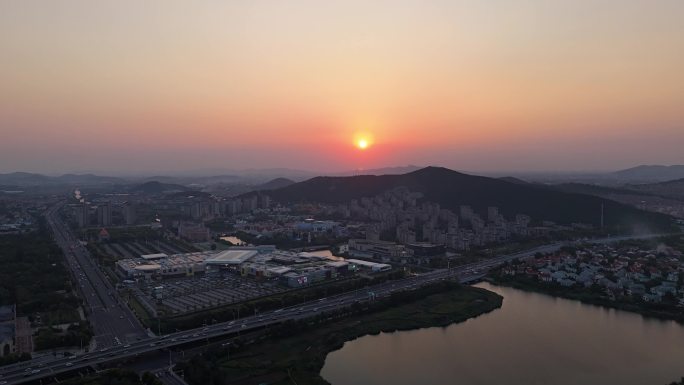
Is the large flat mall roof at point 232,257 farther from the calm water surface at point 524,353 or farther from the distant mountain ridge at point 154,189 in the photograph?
the distant mountain ridge at point 154,189

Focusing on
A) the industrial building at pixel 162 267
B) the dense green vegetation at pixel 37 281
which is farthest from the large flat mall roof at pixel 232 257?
the dense green vegetation at pixel 37 281

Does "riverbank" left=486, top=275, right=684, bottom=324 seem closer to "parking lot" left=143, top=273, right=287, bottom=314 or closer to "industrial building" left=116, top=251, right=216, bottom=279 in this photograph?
"parking lot" left=143, top=273, right=287, bottom=314

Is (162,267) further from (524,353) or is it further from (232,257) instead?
(524,353)

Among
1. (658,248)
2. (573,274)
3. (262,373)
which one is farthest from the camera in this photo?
(658,248)

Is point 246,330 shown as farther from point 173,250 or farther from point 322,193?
point 322,193

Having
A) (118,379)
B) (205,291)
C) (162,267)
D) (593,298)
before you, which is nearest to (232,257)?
(162,267)

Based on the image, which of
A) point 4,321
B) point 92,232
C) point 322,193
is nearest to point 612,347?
point 4,321
